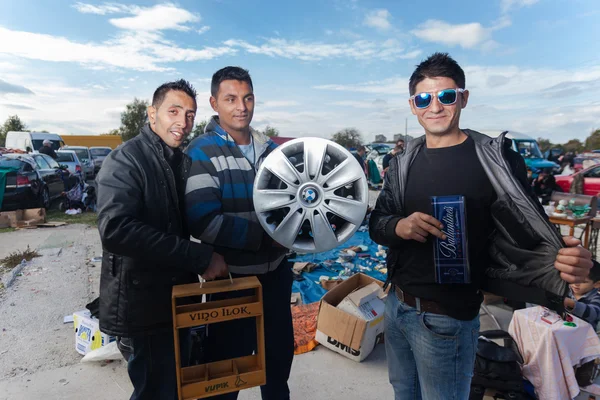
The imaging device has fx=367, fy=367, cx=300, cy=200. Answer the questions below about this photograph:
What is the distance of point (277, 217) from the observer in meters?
1.87

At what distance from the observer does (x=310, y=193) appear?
1858 millimetres

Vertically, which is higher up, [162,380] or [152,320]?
[152,320]

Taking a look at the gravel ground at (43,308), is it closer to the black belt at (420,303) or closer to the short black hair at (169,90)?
the short black hair at (169,90)

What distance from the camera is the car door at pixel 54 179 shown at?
34.5 feet

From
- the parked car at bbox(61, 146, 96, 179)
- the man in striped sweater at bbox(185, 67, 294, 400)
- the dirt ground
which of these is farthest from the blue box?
the parked car at bbox(61, 146, 96, 179)

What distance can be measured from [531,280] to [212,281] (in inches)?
52.8

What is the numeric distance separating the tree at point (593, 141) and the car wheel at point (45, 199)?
183 ft

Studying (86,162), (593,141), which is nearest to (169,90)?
(86,162)

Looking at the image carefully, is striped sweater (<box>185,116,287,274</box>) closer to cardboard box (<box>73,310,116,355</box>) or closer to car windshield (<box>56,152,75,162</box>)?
cardboard box (<box>73,310,116,355</box>)

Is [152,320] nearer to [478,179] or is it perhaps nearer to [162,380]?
[162,380]

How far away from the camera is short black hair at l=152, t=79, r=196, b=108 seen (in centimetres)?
192

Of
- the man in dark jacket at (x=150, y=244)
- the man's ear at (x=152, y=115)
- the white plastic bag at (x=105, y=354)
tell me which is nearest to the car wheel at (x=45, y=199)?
the white plastic bag at (x=105, y=354)

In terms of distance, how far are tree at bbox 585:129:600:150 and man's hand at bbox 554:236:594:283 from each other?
56.5 m

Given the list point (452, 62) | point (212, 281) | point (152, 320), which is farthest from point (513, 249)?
point (152, 320)
